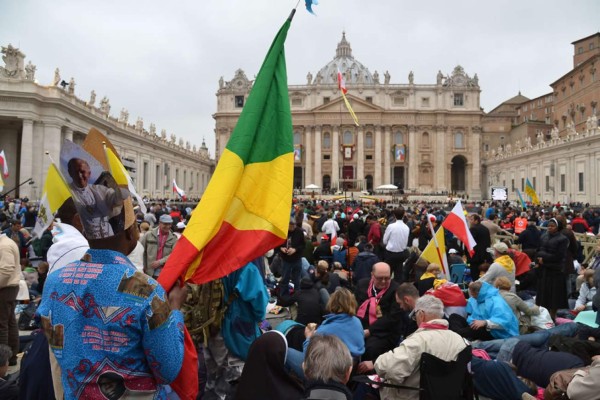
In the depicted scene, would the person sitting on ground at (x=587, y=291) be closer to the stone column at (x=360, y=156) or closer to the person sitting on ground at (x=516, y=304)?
the person sitting on ground at (x=516, y=304)

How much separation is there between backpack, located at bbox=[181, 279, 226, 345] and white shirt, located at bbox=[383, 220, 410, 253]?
6.15 m

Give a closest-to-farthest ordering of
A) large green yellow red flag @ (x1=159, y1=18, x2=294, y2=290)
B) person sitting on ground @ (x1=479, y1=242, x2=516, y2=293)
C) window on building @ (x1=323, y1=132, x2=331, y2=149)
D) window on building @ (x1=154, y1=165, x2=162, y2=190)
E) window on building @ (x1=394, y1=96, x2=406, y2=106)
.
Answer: large green yellow red flag @ (x1=159, y1=18, x2=294, y2=290) → person sitting on ground @ (x1=479, y1=242, x2=516, y2=293) → window on building @ (x1=154, y1=165, x2=162, y2=190) → window on building @ (x1=323, y1=132, x2=331, y2=149) → window on building @ (x1=394, y1=96, x2=406, y2=106)

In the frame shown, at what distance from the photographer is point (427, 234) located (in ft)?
39.0

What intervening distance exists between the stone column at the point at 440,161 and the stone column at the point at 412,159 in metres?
2.97

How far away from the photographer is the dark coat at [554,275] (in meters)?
7.80

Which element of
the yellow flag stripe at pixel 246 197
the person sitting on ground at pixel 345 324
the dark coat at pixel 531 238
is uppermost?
the yellow flag stripe at pixel 246 197

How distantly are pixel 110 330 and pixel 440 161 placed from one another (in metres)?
69.8

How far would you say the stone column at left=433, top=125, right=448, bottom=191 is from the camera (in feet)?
220

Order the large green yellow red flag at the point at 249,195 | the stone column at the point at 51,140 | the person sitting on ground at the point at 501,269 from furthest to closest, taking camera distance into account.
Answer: the stone column at the point at 51,140, the person sitting on ground at the point at 501,269, the large green yellow red flag at the point at 249,195

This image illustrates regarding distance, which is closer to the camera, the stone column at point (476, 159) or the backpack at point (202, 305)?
the backpack at point (202, 305)

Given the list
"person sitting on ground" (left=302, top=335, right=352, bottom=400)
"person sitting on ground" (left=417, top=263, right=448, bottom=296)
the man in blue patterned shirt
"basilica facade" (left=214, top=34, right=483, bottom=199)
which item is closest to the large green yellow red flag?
"person sitting on ground" (left=302, top=335, right=352, bottom=400)

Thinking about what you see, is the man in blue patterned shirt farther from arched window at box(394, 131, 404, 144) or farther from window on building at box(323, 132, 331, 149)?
arched window at box(394, 131, 404, 144)

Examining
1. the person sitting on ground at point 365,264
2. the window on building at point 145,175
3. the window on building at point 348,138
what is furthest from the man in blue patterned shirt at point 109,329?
the window on building at point 348,138

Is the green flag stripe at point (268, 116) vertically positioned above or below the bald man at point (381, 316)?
above
